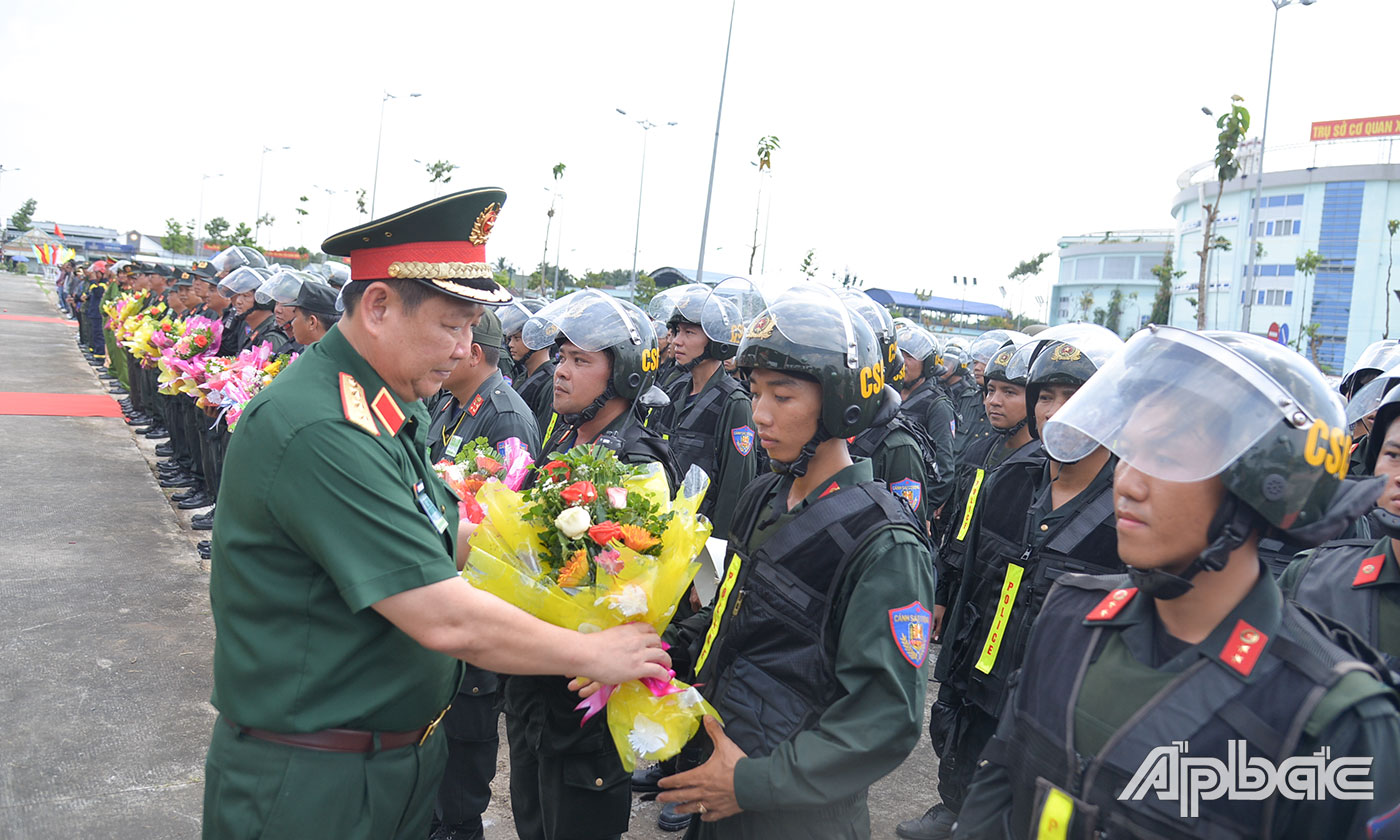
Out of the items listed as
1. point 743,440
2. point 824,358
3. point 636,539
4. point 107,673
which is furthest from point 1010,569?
point 107,673

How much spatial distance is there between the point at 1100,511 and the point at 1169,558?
214 centimetres

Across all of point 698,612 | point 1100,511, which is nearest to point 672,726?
point 698,612

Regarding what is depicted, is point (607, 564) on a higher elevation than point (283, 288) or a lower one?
lower

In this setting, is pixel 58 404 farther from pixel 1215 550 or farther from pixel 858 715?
pixel 1215 550

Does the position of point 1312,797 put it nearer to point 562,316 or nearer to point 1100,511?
point 1100,511

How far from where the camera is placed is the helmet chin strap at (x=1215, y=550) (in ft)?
5.97

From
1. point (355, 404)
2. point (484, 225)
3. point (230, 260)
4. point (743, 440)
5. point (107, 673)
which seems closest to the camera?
point (355, 404)

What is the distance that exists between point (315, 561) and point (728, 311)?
591 cm

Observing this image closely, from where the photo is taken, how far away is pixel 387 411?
8.33ft

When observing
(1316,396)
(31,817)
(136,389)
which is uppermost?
(1316,396)

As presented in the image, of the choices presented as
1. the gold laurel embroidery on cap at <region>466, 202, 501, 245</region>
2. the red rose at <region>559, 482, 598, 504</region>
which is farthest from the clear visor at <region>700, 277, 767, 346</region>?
the red rose at <region>559, 482, 598, 504</region>

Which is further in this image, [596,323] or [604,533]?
[596,323]

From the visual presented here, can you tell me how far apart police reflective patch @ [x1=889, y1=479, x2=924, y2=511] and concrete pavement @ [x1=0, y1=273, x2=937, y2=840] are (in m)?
1.59

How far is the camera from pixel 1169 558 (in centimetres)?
189
